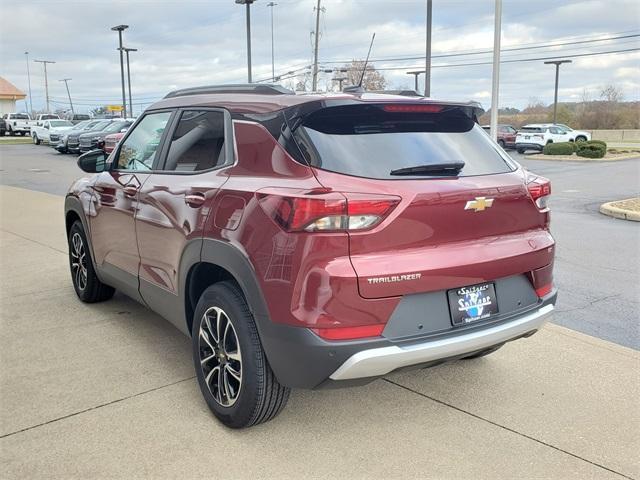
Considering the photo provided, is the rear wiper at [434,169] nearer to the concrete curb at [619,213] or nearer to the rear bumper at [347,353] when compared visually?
the rear bumper at [347,353]

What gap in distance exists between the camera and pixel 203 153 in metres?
3.67

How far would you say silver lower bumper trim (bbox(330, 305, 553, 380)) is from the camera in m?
2.75

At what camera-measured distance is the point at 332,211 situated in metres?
2.73

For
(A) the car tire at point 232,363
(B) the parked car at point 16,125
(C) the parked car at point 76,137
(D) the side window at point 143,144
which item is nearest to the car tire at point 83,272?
(D) the side window at point 143,144

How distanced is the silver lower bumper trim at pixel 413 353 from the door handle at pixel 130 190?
2.19 metres

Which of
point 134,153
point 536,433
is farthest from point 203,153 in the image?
point 536,433

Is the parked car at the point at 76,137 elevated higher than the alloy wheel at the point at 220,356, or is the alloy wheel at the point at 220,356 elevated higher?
the parked car at the point at 76,137

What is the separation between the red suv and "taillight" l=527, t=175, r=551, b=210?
0.02 metres

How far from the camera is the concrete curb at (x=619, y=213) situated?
10.9m

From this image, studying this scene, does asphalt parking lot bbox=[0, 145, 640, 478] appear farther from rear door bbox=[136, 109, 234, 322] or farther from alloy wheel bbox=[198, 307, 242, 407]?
rear door bbox=[136, 109, 234, 322]

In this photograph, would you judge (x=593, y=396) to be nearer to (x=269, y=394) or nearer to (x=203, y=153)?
(x=269, y=394)

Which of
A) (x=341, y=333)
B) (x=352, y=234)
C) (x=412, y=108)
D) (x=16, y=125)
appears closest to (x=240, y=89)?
(x=412, y=108)

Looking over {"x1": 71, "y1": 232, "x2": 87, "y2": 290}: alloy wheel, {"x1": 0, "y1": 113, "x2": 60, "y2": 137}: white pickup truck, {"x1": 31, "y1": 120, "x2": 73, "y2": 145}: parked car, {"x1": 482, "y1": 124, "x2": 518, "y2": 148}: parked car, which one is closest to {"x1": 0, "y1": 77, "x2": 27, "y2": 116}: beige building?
{"x1": 0, "y1": 113, "x2": 60, "y2": 137}: white pickup truck

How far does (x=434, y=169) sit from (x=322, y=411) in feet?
4.99
